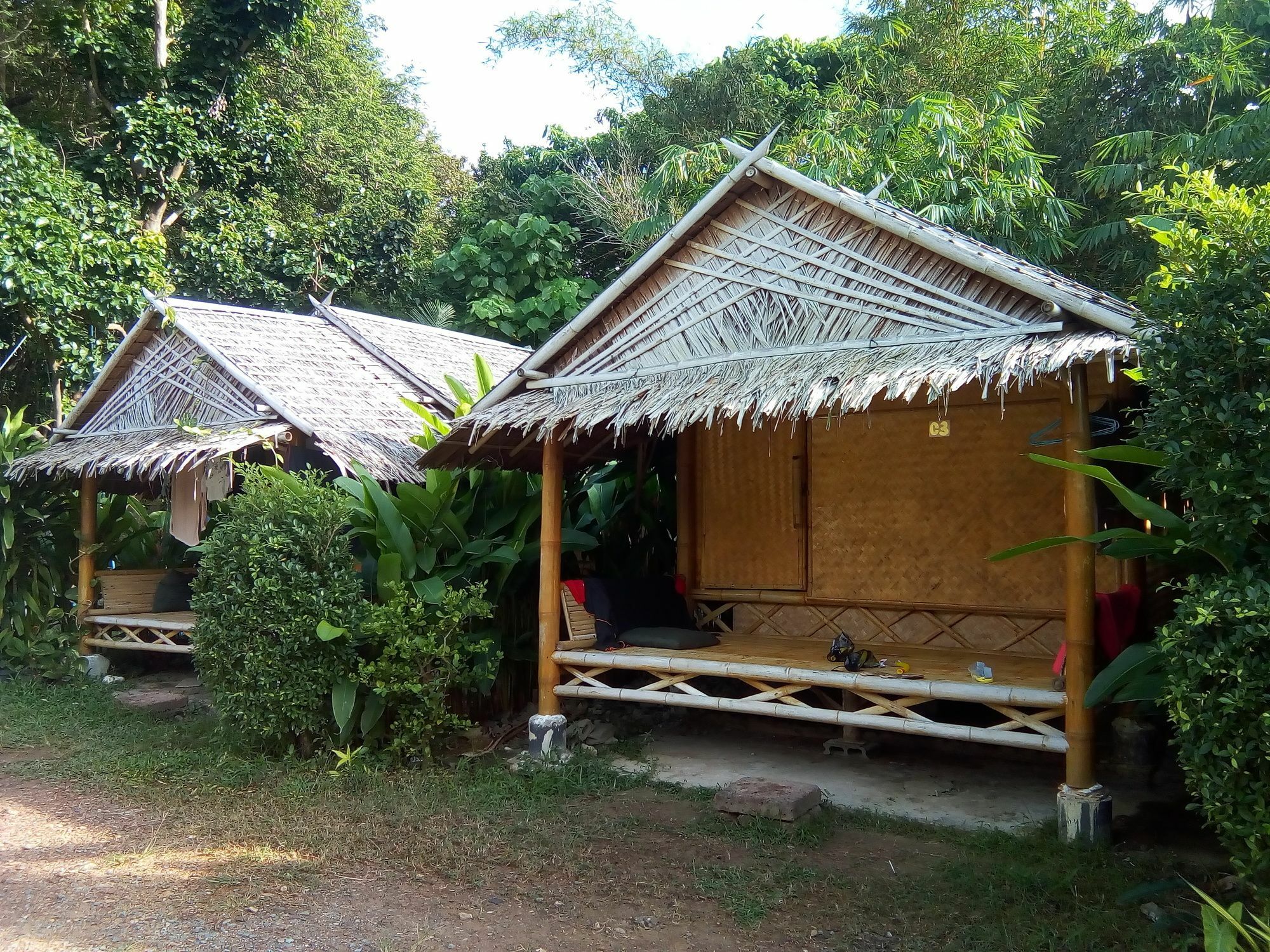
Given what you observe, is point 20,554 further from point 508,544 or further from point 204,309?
point 508,544

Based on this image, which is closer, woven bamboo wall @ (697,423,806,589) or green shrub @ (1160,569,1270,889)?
green shrub @ (1160,569,1270,889)

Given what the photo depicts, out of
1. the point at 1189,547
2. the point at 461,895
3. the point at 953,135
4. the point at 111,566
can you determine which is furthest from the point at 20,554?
the point at 953,135

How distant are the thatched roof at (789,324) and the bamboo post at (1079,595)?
237mm

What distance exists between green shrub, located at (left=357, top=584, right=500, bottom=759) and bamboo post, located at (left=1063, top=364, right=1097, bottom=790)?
128 inches

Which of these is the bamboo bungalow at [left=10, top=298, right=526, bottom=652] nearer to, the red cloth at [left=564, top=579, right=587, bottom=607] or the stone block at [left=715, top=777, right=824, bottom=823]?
the red cloth at [left=564, top=579, right=587, bottom=607]

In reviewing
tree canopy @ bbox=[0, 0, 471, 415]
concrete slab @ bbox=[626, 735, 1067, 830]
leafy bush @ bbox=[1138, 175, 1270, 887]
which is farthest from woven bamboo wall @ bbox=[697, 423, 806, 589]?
tree canopy @ bbox=[0, 0, 471, 415]

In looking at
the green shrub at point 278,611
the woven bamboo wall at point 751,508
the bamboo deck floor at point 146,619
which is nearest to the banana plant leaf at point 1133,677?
the woven bamboo wall at point 751,508

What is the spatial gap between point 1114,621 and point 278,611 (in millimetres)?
4517

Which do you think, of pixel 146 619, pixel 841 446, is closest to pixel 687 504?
pixel 841 446

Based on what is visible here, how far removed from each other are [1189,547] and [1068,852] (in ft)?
5.14

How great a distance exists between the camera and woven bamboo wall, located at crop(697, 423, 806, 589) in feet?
22.3

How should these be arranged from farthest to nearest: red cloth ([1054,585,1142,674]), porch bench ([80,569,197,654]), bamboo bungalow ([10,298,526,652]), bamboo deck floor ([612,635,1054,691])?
porch bench ([80,569,197,654]) → bamboo bungalow ([10,298,526,652]) → bamboo deck floor ([612,635,1054,691]) → red cloth ([1054,585,1142,674])

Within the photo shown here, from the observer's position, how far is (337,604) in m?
5.74

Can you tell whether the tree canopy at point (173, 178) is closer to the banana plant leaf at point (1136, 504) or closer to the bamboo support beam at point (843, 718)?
the bamboo support beam at point (843, 718)
